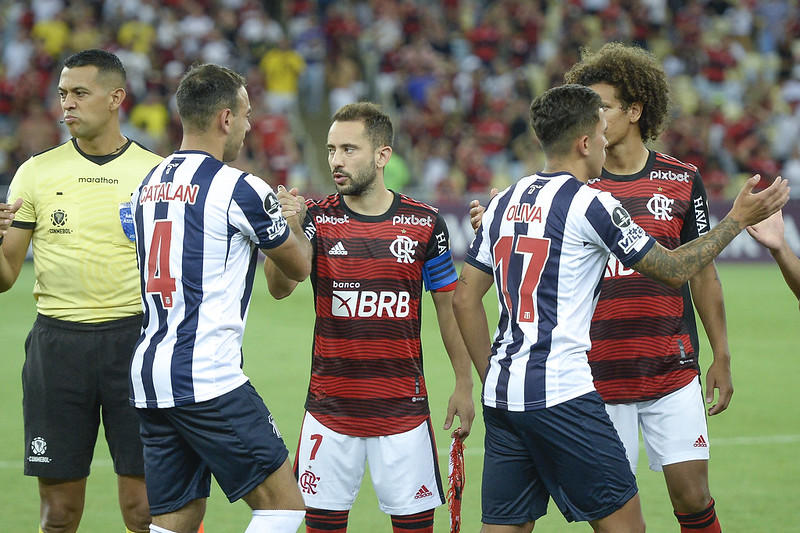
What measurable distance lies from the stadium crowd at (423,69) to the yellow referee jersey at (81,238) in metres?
13.0

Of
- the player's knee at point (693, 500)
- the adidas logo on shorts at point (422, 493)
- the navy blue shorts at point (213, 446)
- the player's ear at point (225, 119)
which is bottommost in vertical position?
the player's knee at point (693, 500)

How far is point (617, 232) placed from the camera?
4.02 metres

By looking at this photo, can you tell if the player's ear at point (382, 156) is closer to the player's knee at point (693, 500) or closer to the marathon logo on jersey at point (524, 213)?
the marathon logo on jersey at point (524, 213)

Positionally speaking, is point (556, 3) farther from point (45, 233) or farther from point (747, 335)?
point (45, 233)

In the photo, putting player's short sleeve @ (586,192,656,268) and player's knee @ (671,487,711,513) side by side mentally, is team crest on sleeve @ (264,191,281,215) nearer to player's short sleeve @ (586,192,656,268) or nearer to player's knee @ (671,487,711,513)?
player's short sleeve @ (586,192,656,268)

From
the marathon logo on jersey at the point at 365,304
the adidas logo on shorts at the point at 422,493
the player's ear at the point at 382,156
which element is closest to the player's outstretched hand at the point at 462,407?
the adidas logo on shorts at the point at 422,493

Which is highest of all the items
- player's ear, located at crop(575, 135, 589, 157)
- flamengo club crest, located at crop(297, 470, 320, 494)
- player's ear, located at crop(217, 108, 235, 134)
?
player's ear, located at crop(217, 108, 235, 134)

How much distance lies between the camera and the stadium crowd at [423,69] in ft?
64.5

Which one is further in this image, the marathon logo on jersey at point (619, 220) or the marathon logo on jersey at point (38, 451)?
the marathon logo on jersey at point (38, 451)

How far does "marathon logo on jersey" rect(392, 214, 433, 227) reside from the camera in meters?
4.98

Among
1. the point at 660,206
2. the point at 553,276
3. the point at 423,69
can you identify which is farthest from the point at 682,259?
the point at 423,69

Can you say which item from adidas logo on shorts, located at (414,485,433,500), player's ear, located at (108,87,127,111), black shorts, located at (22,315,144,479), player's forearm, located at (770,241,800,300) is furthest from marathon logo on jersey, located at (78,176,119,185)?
player's forearm, located at (770,241,800,300)

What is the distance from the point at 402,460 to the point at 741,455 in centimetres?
388

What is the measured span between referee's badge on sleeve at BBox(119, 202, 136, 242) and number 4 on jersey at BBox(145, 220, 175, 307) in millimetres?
888
